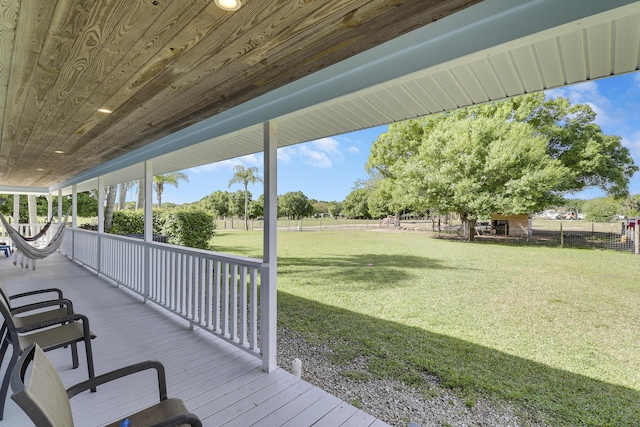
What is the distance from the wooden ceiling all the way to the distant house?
18548 mm

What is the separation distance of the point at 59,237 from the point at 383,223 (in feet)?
89.3

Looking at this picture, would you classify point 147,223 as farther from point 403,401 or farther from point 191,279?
point 403,401

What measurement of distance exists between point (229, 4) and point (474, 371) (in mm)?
4010

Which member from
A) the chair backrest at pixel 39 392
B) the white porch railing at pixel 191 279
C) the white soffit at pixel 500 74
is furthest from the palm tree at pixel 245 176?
the chair backrest at pixel 39 392

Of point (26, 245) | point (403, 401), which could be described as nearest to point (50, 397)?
A: point (403, 401)

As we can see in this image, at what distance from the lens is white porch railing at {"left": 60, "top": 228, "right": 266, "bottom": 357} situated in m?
2.67

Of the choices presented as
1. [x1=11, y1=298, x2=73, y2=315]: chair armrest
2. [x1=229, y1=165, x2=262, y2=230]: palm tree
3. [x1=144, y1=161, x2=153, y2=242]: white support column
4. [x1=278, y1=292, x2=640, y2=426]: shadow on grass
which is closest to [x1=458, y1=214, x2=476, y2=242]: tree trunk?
[x1=278, y1=292, x2=640, y2=426]: shadow on grass

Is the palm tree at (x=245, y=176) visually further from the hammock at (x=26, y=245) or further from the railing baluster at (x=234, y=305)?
the railing baluster at (x=234, y=305)

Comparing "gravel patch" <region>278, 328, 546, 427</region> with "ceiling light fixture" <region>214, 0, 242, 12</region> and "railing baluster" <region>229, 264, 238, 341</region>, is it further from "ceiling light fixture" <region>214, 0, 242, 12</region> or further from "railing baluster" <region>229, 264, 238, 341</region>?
"ceiling light fixture" <region>214, 0, 242, 12</region>

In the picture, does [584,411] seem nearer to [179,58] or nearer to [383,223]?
[179,58]

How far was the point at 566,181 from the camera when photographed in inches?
615

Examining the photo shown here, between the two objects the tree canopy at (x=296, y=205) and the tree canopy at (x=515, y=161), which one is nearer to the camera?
the tree canopy at (x=515, y=161)

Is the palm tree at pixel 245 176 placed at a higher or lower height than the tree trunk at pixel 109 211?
higher

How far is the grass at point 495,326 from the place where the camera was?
10.1 feet
